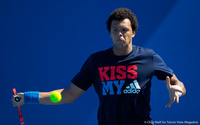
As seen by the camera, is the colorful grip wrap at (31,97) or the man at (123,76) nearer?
the man at (123,76)

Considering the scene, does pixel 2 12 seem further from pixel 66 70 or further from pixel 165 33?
pixel 165 33

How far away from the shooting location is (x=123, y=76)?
2428 millimetres

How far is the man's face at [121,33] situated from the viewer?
Result: 245cm

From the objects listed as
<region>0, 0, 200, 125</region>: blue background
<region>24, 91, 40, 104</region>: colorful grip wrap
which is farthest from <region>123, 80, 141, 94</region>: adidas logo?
<region>0, 0, 200, 125</region>: blue background

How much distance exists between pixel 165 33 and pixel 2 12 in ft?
9.22

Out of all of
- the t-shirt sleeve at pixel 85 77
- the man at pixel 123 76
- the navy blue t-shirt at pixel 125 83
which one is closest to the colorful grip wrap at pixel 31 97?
the man at pixel 123 76

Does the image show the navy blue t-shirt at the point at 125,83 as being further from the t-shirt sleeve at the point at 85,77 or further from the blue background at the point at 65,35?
the blue background at the point at 65,35

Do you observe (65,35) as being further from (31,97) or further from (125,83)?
(125,83)

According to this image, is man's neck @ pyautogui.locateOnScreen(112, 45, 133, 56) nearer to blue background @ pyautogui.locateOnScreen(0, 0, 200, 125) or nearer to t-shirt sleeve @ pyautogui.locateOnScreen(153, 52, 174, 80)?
t-shirt sleeve @ pyautogui.locateOnScreen(153, 52, 174, 80)

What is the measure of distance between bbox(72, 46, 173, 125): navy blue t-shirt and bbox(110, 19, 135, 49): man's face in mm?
126

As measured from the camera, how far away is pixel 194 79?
170 inches

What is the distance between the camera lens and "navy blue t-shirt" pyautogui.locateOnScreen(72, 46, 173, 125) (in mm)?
2377

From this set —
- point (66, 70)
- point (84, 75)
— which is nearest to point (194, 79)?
point (66, 70)

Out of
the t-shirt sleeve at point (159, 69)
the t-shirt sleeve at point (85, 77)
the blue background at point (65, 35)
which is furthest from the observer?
the blue background at point (65, 35)
